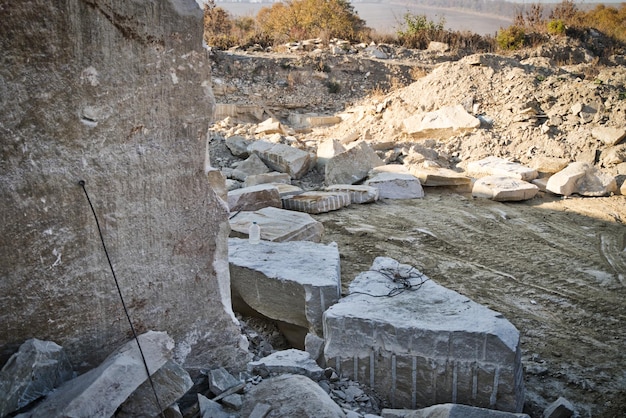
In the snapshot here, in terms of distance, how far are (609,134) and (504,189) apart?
9.37ft

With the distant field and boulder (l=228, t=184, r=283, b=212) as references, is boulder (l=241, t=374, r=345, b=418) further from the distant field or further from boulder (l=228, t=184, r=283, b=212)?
the distant field

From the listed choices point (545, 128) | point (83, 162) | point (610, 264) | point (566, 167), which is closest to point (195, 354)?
point (83, 162)

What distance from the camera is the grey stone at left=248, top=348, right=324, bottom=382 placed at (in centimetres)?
308

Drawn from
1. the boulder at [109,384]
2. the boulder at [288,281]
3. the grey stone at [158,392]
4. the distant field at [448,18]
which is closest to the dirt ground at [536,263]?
the boulder at [288,281]

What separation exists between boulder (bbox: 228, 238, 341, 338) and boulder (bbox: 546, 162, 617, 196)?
5.35 m

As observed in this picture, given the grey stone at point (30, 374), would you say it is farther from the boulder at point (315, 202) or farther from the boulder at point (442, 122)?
the boulder at point (442, 122)

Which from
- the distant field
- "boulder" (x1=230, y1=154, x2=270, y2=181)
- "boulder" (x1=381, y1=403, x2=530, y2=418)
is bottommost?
"boulder" (x1=381, y1=403, x2=530, y2=418)

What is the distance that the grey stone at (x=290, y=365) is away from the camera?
3.08 m

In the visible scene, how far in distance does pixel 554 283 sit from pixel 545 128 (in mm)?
5681

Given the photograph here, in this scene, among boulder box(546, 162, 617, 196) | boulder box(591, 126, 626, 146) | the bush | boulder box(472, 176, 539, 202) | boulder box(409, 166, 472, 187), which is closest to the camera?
boulder box(472, 176, 539, 202)

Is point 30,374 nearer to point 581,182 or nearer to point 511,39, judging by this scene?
point 581,182

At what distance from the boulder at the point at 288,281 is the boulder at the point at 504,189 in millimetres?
4406

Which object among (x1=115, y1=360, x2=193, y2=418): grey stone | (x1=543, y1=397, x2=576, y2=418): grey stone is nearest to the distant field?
(x1=543, y1=397, x2=576, y2=418): grey stone

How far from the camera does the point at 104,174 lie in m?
2.51
